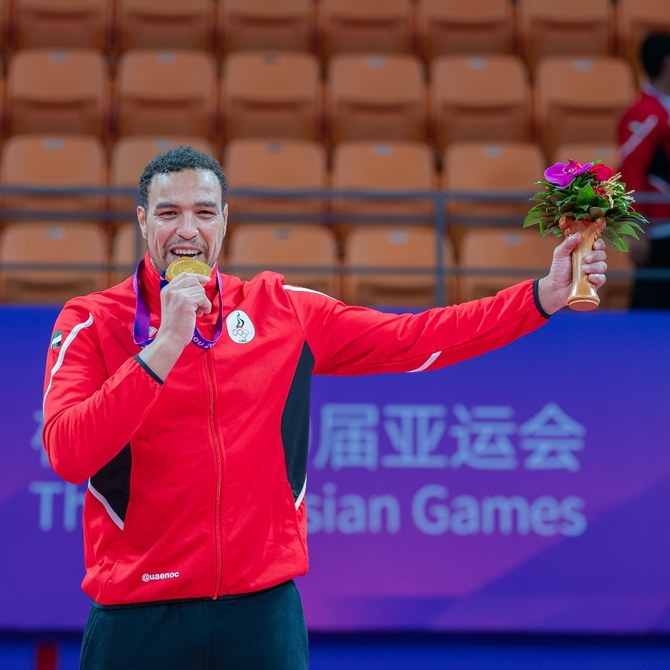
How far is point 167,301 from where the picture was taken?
2.22m

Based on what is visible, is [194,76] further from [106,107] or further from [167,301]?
[167,301]

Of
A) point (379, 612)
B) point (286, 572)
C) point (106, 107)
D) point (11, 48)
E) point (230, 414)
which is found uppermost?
point (11, 48)

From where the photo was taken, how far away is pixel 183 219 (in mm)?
2496

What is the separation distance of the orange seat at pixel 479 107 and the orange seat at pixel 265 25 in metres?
1.13

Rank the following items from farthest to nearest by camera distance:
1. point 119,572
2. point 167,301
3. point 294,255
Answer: point 294,255
point 119,572
point 167,301

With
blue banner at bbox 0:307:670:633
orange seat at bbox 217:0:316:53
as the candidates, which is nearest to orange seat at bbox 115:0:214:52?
orange seat at bbox 217:0:316:53

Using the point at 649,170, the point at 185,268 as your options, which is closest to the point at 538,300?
the point at 185,268

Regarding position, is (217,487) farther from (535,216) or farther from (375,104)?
(375,104)

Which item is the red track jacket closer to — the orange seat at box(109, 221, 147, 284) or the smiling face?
the smiling face

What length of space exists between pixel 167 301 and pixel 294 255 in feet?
12.0

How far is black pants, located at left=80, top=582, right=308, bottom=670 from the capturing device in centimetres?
238

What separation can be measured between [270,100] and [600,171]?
442 centimetres

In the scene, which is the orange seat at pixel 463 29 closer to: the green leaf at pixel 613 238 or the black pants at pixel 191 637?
the green leaf at pixel 613 238

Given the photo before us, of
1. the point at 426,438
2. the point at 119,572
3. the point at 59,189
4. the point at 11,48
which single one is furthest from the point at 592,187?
the point at 11,48
